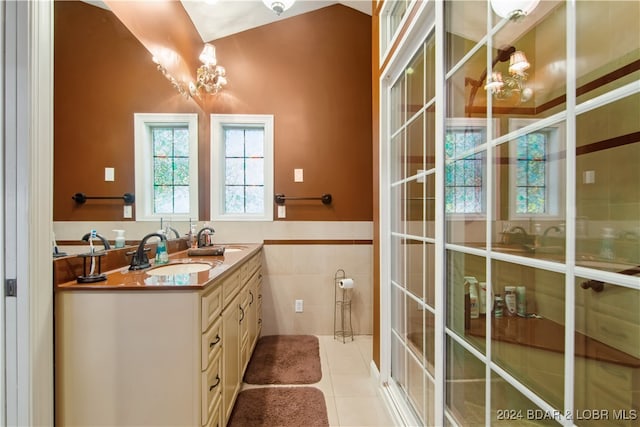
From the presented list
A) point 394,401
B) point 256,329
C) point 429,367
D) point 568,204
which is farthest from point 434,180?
point 256,329

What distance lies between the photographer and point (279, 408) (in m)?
1.78

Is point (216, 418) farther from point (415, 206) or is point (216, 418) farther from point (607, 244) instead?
point (607, 244)

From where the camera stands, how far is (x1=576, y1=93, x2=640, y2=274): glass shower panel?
535 mm

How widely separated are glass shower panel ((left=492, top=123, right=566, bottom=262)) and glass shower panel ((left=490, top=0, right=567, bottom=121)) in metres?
0.05

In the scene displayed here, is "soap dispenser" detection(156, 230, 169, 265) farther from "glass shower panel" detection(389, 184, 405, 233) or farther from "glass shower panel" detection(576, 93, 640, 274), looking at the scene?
"glass shower panel" detection(576, 93, 640, 274)

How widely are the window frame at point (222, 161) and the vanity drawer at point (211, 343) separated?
162 centimetres

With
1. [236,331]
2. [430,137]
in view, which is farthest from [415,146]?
[236,331]

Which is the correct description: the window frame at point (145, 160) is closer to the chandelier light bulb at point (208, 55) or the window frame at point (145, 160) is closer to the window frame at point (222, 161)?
the window frame at point (222, 161)

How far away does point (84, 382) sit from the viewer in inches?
44.2

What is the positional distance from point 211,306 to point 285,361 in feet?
4.41

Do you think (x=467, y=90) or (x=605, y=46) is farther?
(x=467, y=90)

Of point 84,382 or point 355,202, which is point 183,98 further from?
point 84,382

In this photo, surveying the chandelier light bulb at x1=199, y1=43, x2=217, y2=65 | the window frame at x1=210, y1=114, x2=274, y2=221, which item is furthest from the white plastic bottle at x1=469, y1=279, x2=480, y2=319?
the chandelier light bulb at x1=199, y1=43, x2=217, y2=65

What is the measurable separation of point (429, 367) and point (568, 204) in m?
0.99
